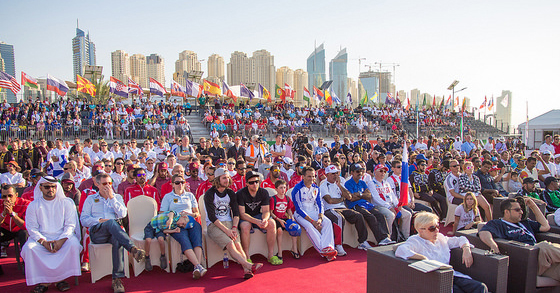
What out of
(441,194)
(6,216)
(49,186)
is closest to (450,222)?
(441,194)

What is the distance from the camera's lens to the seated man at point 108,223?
4653 millimetres

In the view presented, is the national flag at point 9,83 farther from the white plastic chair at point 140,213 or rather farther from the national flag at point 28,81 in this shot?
the white plastic chair at point 140,213

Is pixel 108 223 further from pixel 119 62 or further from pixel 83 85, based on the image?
pixel 119 62

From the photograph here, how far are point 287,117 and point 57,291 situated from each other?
65.1 ft

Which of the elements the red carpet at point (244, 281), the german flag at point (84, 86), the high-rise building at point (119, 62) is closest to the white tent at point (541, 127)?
the red carpet at point (244, 281)

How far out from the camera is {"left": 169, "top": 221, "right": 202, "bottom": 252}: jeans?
4991 millimetres

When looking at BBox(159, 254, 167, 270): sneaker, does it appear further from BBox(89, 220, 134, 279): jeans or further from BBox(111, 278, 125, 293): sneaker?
BBox(111, 278, 125, 293): sneaker

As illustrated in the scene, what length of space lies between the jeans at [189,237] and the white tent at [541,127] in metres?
21.7

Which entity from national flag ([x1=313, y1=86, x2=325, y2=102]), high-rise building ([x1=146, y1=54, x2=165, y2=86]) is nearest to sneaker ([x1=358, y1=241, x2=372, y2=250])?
national flag ([x1=313, y1=86, x2=325, y2=102])

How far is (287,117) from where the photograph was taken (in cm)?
2386

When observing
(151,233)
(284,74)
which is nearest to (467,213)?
(151,233)

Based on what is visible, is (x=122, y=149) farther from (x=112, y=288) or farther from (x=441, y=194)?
(x=441, y=194)

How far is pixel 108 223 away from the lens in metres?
4.84

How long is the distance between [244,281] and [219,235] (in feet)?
2.36
